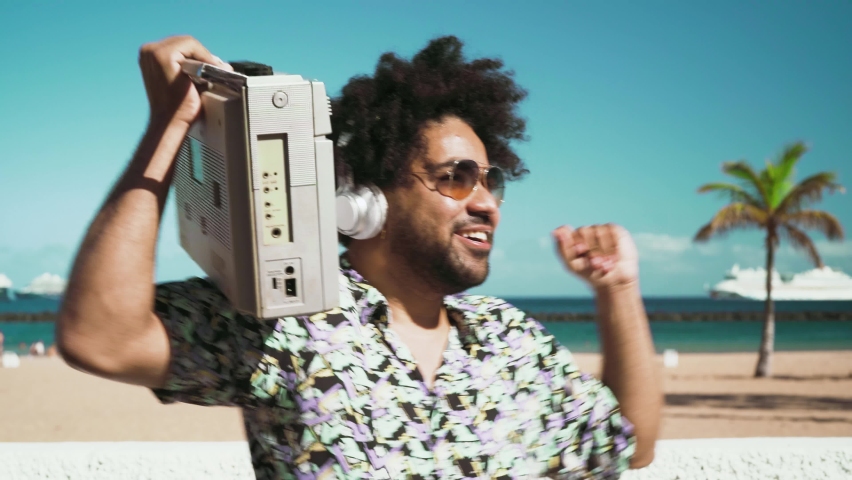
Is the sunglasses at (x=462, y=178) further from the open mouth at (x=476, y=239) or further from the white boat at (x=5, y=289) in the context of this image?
the white boat at (x=5, y=289)

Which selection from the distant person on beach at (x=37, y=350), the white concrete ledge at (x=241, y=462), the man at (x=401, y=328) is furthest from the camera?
the distant person on beach at (x=37, y=350)

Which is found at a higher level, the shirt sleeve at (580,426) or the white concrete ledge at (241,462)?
the shirt sleeve at (580,426)

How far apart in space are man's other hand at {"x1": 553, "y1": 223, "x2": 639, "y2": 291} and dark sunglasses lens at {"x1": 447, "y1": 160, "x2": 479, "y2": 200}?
213mm

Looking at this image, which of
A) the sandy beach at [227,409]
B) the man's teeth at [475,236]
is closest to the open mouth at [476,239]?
the man's teeth at [475,236]

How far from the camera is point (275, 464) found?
5.64ft

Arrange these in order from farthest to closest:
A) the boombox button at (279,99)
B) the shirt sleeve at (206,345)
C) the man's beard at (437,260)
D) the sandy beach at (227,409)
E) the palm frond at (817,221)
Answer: the palm frond at (817,221), the sandy beach at (227,409), the man's beard at (437,260), the shirt sleeve at (206,345), the boombox button at (279,99)

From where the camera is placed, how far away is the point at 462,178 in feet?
6.80

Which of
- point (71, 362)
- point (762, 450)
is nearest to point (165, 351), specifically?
point (71, 362)

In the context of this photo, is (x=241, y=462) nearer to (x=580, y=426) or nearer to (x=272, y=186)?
(x=580, y=426)

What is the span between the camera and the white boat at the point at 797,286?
104000 mm

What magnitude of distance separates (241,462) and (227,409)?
46.9 feet

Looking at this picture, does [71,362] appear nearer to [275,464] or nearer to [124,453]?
[275,464]

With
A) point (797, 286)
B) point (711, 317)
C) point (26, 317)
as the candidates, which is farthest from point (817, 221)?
point (797, 286)

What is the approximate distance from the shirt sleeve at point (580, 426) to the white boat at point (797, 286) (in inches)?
4161
